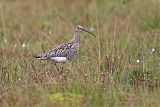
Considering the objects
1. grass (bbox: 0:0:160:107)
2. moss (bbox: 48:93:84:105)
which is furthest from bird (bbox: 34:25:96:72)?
moss (bbox: 48:93:84:105)

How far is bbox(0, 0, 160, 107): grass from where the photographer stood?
895cm

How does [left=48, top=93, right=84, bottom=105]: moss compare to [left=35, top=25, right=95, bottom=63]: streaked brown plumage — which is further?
[left=35, top=25, right=95, bottom=63]: streaked brown plumage

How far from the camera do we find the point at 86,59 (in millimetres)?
11430

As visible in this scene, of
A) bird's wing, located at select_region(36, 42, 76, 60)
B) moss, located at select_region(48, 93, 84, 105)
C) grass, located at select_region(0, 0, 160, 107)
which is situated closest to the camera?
moss, located at select_region(48, 93, 84, 105)

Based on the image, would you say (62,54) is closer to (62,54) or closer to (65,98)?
(62,54)

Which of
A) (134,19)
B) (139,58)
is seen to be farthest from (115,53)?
(134,19)

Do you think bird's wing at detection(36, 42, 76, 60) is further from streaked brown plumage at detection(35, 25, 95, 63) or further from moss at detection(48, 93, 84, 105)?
moss at detection(48, 93, 84, 105)


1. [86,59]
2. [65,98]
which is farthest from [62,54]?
[65,98]

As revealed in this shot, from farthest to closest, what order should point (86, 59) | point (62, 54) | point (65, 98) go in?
1. point (86, 59)
2. point (62, 54)
3. point (65, 98)

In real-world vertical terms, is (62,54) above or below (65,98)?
above

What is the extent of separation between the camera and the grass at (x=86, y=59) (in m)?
8.95

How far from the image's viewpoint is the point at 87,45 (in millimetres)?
12633

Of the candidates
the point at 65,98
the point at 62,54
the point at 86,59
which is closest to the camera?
the point at 65,98

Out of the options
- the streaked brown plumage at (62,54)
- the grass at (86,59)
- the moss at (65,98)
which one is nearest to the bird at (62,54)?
the streaked brown plumage at (62,54)
